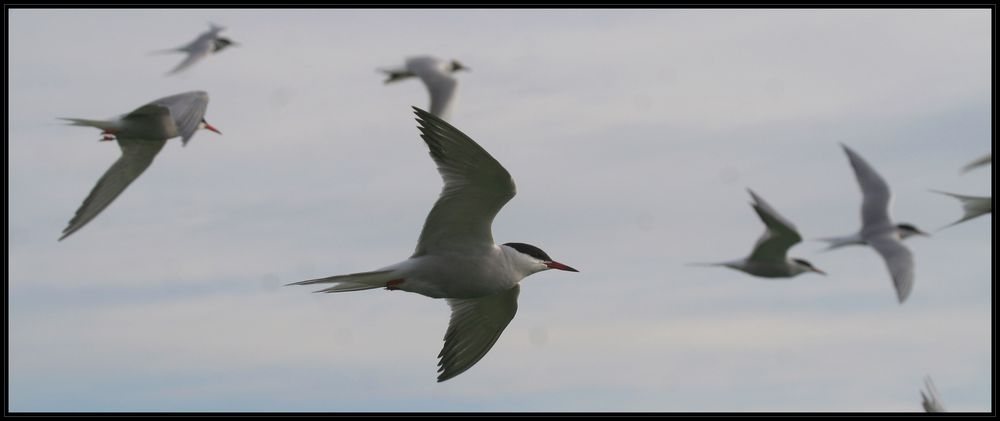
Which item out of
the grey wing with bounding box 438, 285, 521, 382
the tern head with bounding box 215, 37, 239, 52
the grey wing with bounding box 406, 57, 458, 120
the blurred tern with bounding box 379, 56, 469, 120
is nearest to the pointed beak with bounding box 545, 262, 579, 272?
the grey wing with bounding box 438, 285, 521, 382

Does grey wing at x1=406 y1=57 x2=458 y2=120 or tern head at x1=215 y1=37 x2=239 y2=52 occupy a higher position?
tern head at x1=215 y1=37 x2=239 y2=52

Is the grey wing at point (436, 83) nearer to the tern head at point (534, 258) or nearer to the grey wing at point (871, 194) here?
the grey wing at point (871, 194)

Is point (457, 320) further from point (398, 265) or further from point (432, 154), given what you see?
point (432, 154)

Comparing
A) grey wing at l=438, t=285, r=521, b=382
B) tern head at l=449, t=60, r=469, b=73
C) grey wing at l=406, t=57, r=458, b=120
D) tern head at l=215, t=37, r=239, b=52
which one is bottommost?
grey wing at l=438, t=285, r=521, b=382

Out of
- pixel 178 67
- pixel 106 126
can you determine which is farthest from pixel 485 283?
pixel 178 67

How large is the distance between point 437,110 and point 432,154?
7979 millimetres

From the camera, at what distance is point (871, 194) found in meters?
13.8

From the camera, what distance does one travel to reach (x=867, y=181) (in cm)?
1386

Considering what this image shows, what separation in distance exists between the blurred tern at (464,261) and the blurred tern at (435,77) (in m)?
6.16

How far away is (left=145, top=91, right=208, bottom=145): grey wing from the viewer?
33.3 feet

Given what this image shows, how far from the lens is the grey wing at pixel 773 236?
11648 millimetres

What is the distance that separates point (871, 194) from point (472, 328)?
7.37 meters

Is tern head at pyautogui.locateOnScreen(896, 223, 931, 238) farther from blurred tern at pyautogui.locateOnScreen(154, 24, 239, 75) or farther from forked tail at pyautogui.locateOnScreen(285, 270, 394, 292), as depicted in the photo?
blurred tern at pyautogui.locateOnScreen(154, 24, 239, 75)

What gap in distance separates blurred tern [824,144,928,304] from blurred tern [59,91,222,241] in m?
7.55
